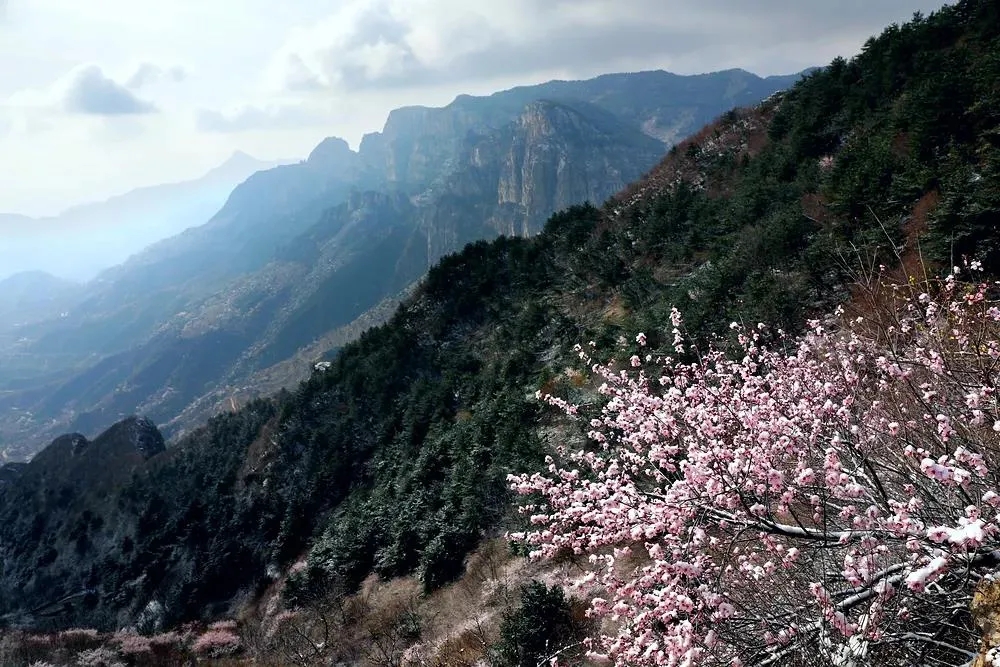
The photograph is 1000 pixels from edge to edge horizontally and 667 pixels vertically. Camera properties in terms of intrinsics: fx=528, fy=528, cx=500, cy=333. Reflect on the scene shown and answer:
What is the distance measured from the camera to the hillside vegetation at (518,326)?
18.6 metres

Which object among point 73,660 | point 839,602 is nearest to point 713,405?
point 839,602

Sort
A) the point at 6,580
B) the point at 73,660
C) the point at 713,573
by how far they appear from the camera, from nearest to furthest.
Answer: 1. the point at 713,573
2. the point at 73,660
3. the point at 6,580

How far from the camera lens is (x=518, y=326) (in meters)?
30.8

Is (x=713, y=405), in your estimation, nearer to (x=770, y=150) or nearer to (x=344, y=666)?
(x=344, y=666)

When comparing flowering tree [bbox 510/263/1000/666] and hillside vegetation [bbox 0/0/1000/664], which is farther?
hillside vegetation [bbox 0/0/1000/664]

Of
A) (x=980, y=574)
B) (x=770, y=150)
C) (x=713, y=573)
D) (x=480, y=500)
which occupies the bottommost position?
(x=480, y=500)

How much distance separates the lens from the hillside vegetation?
61.1 feet

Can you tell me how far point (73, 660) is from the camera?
1739 cm

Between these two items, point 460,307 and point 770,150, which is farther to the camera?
point 460,307

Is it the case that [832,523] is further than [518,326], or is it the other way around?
[518,326]

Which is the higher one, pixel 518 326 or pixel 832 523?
pixel 832 523

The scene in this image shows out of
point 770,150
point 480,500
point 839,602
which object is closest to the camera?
point 839,602

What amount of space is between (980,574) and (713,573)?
2.24m

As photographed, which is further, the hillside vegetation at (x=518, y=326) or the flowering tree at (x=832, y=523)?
the hillside vegetation at (x=518, y=326)
